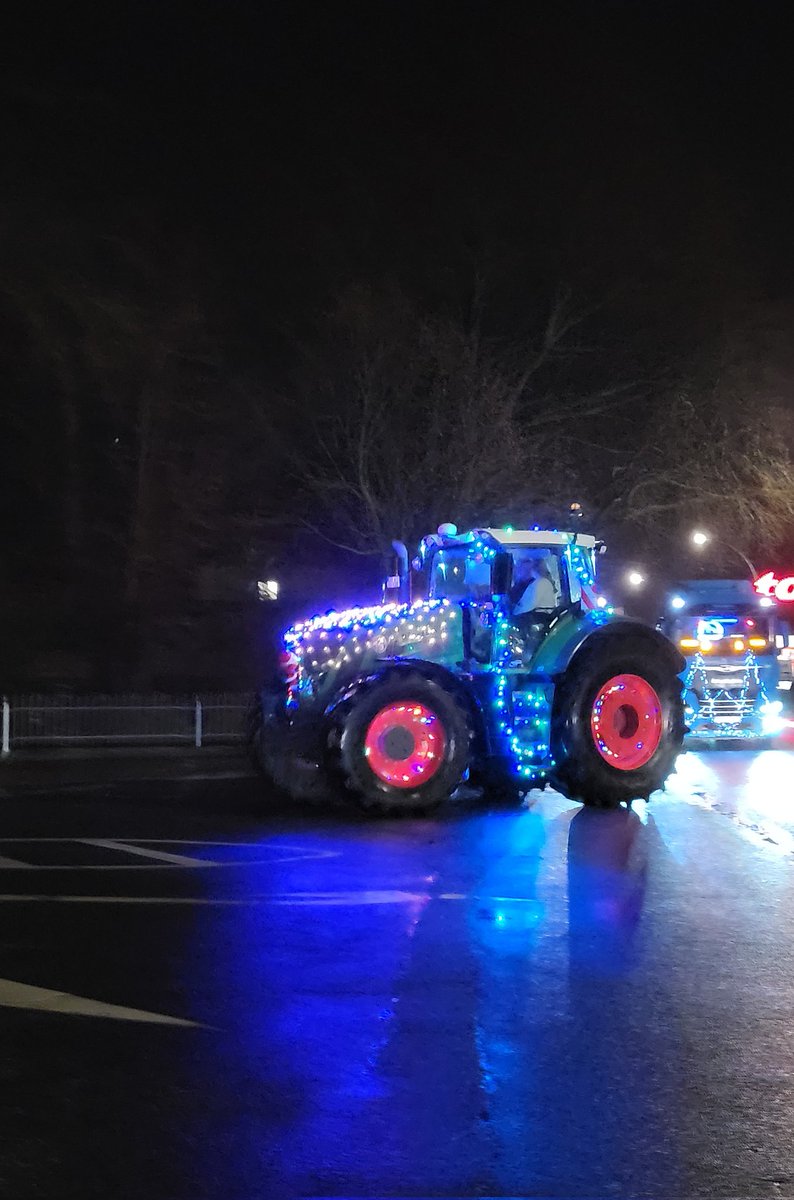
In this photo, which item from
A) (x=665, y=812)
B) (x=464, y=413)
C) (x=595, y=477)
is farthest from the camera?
(x=595, y=477)

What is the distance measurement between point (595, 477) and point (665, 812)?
1456cm

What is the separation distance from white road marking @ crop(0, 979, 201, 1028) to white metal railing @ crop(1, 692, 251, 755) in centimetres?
1423

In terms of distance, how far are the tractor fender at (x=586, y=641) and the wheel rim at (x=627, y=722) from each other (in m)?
0.42

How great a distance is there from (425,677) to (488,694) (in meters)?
0.86

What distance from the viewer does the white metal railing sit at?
20.7 m

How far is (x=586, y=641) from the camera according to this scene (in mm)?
12805

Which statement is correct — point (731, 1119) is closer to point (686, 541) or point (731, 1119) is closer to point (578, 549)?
point (578, 549)

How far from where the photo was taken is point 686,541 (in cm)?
2777

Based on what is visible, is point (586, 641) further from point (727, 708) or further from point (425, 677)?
point (727, 708)

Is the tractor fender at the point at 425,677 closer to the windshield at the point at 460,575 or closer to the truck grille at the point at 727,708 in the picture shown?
the windshield at the point at 460,575

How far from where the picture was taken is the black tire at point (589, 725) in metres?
12.5

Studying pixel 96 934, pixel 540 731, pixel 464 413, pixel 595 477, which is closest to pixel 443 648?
pixel 540 731

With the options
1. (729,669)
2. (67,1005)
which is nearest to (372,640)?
(729,669)

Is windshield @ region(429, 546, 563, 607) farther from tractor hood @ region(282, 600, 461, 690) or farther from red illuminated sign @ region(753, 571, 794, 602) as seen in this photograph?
red illuminated sign @ region(753, 571, 794, 602)
